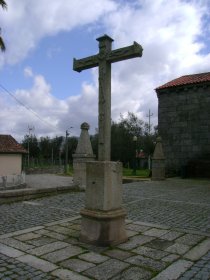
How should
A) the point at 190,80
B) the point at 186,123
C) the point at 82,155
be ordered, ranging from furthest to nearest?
1. the point at 190,80
2. the point at 186,123
3. the point at 82,155

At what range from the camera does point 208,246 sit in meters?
4.87

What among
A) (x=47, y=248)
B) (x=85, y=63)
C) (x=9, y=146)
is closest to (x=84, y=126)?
(x=85, y=63)

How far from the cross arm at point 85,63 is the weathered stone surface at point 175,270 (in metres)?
3.26

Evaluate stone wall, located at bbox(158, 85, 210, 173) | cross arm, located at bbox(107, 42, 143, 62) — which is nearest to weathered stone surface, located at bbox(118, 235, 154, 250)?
cross arm, located at bbox(107, 42, 143, 62)

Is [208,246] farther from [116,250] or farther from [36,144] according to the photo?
[36,144]

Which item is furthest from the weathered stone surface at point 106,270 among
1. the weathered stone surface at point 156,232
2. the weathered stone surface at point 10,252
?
the weathered stone surface at point 156,232

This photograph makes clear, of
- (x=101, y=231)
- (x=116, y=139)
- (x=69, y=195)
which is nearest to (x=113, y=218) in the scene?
(x=101, y=231)

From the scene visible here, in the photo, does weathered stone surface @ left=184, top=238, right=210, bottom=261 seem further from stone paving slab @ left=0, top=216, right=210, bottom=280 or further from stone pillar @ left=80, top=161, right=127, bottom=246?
stone pillar @ left=80, top=161, right=127, bottom=246

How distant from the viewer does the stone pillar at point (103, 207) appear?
4816mm

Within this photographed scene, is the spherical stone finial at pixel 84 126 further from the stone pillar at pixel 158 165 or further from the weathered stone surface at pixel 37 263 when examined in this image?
the weathered stone surface at pixel 37 263

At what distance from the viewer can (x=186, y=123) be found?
18.6 meters

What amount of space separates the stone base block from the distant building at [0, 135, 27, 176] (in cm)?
2174

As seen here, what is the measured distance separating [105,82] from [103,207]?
1945mm

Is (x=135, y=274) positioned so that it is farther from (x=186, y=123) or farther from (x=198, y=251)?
(x=186, y=123)
